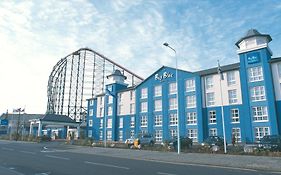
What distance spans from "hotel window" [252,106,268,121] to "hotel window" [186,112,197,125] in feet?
33.4

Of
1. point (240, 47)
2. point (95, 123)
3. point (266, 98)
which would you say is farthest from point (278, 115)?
point (95, 123)

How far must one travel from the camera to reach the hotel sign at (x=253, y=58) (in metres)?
37.9

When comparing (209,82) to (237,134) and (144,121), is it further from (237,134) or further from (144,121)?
(144,121)

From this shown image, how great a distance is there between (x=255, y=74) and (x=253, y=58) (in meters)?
2.54

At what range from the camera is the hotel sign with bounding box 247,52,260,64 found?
37938 mm

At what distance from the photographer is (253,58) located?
38250 mm

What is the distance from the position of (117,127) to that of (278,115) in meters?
35.5

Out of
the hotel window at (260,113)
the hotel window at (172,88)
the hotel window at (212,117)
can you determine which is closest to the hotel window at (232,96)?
the hotel window at (212,117)

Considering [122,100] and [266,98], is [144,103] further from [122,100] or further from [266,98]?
[266,98]

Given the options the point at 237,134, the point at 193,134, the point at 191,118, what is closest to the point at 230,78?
the point at 237,134

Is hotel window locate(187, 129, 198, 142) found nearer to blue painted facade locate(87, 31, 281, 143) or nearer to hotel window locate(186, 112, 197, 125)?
blue painted facade locate(87, 31, 281, 143)

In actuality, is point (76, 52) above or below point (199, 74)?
above

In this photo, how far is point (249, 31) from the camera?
130 feet

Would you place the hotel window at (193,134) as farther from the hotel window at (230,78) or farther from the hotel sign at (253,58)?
the hotel sign at (253,58)
